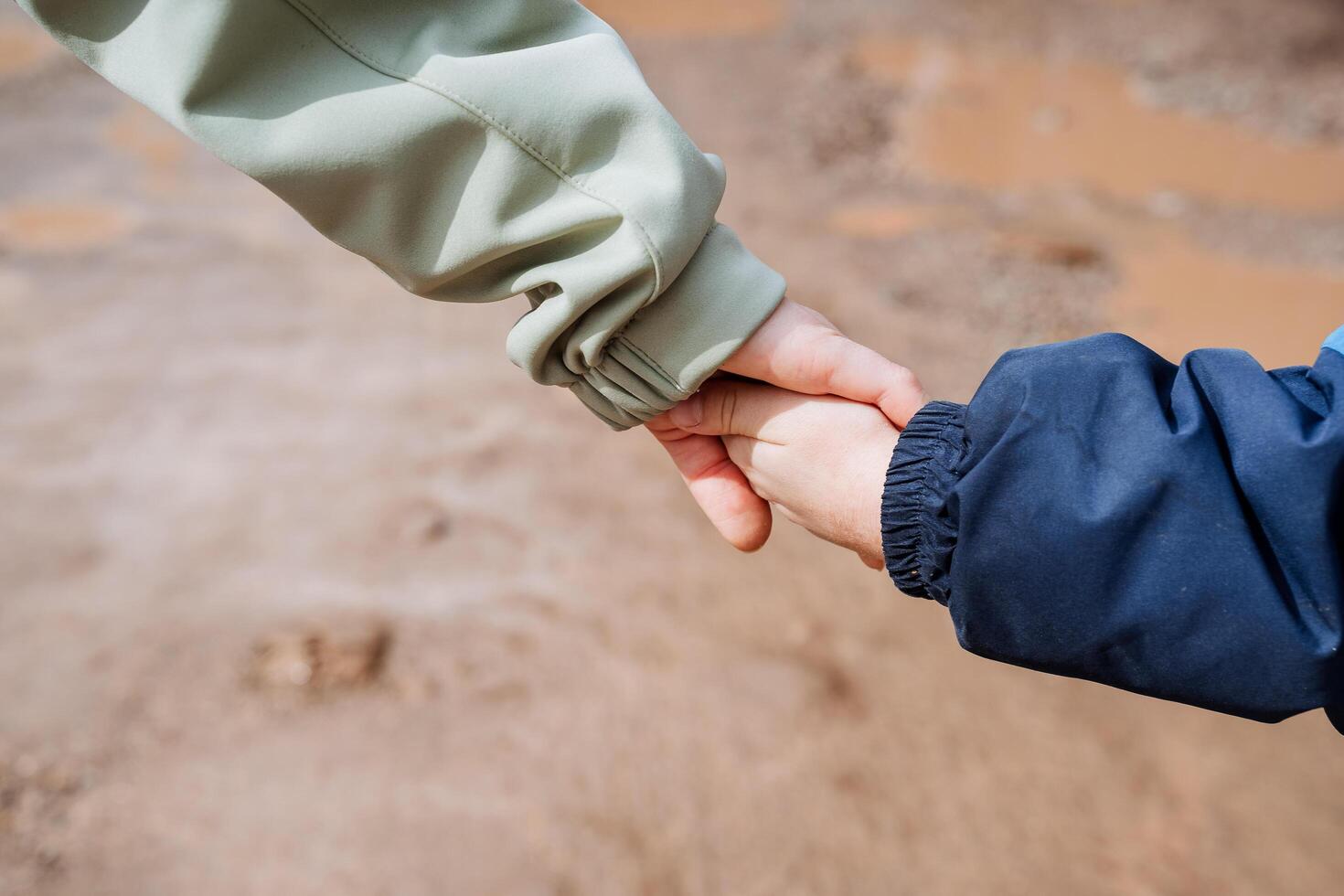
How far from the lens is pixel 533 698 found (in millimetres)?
2057

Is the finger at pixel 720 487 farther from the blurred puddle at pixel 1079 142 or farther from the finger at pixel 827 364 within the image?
the blurred puddle at pixel 1079 142

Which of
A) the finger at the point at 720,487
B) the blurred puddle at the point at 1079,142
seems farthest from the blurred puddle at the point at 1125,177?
the finger at the point at 720,487

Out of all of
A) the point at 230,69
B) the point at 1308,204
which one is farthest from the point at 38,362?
the point at 1308,204

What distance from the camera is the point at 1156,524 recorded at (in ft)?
2.83

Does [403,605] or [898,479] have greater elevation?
[898,479]

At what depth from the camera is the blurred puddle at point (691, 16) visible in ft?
15.4

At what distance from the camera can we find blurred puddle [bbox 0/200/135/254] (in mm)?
3297

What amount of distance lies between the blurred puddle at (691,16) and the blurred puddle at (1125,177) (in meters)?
0.56

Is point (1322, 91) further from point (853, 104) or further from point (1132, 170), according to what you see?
point (853, 104)

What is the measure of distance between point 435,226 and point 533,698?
1163 millimetres

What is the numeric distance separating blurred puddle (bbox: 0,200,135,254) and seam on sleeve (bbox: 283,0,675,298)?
8.69ft

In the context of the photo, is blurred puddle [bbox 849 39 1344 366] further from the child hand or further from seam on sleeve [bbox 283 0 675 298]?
seam on sleeve [bbox 283 0 675 298]

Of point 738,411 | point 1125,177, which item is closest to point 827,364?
point 738,411

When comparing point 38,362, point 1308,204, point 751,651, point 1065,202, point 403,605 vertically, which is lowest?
point 38,362
